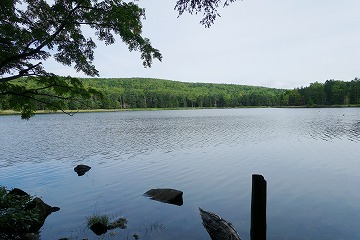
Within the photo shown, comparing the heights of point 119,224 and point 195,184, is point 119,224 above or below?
above

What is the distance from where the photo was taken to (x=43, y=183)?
22719 millimetres

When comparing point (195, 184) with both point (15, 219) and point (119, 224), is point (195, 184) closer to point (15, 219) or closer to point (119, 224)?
point (119, 224)

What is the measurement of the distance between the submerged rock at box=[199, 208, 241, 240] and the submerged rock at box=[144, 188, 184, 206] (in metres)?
4.86

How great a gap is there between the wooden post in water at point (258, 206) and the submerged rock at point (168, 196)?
773 centimetres

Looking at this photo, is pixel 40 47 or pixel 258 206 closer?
pixel 258 206

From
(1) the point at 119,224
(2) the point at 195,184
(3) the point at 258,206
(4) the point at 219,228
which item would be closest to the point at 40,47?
(1) the point at 119,224

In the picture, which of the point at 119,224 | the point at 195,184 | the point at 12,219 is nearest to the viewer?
the point at 12,219

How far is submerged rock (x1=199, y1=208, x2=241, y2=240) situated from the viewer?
418 inches

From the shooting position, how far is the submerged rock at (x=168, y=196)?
56.5 feet

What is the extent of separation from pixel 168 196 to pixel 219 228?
6.75 m

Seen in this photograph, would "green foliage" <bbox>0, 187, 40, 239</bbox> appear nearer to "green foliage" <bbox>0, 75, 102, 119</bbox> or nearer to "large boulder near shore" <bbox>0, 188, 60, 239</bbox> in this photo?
"large boulder near shore" <bbox>0, 188, 60, 239</bbox>

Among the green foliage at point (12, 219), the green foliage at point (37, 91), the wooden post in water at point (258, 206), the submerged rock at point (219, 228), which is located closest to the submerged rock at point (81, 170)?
the green foliage at point (12, 219)

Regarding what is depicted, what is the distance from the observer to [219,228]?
36.8 ft

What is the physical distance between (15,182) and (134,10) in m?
20.6
